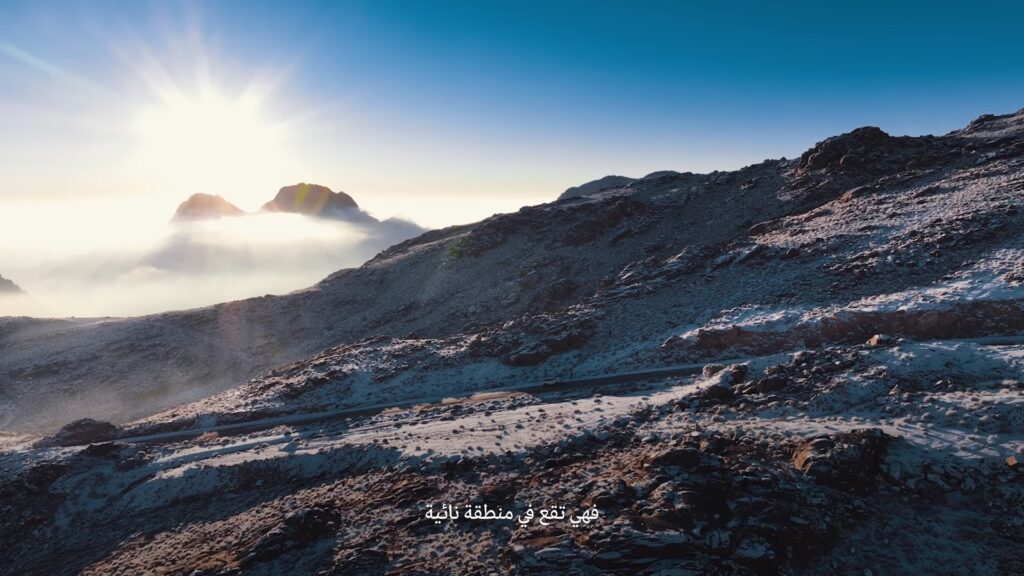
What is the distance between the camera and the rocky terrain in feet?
37.7

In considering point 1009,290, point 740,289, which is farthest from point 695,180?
point 1009,290

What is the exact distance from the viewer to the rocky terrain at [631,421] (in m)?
11.5

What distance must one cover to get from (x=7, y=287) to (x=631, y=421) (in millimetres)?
262177

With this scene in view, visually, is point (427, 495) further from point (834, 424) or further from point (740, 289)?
point (740, 289)

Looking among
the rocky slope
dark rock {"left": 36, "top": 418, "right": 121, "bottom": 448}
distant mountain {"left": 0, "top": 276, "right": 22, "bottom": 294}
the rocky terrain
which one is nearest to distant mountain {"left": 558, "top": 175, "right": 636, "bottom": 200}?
the rocky slope

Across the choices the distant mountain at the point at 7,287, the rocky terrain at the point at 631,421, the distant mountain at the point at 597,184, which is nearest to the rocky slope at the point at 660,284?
the rocky terrain at the point at 631,421

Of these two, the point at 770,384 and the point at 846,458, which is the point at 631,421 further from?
the point at 846,458

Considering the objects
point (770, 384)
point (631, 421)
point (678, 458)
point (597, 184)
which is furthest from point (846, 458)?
point (597, 184)

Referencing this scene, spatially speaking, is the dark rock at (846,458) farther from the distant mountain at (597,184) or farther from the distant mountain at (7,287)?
the distant mountain at (7,287)

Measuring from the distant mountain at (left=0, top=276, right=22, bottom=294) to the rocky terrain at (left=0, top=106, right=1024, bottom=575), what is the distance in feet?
626

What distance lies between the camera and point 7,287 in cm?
18538

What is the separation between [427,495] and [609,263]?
139ft

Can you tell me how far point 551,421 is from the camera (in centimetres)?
2048

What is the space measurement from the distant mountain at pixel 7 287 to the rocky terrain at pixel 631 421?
190663 millimetres
